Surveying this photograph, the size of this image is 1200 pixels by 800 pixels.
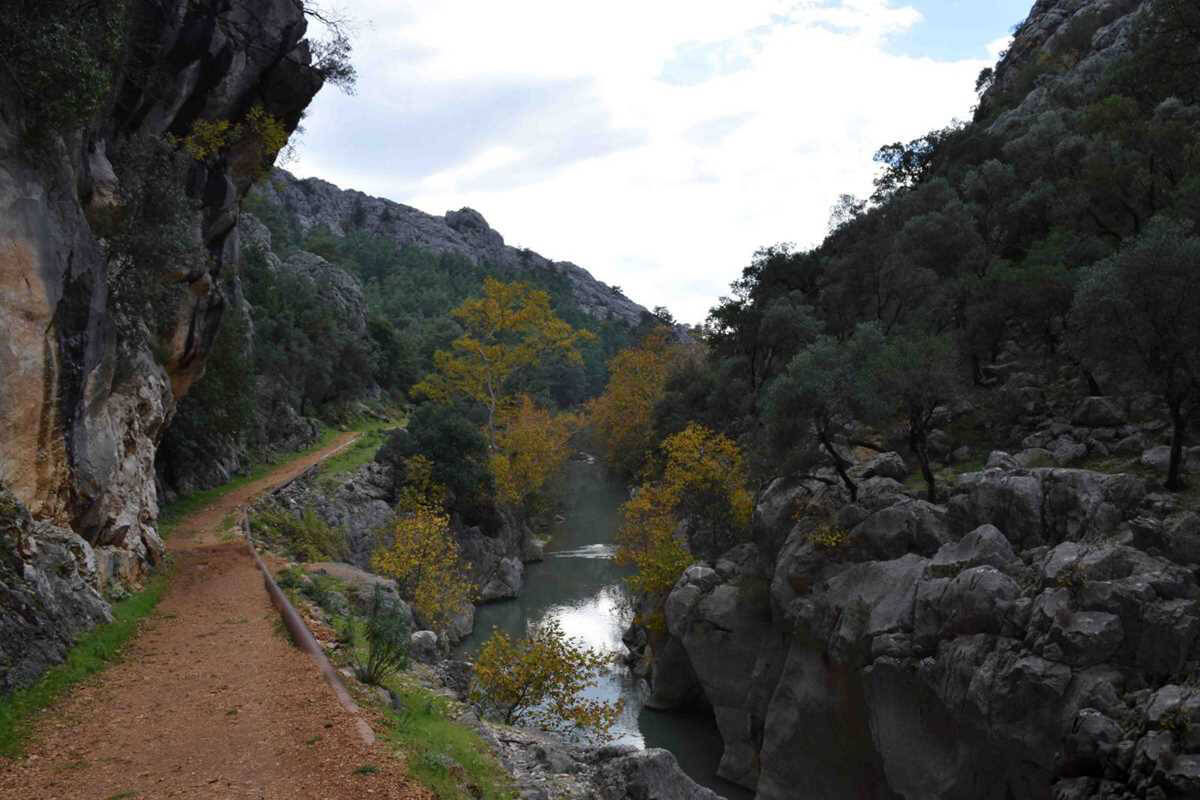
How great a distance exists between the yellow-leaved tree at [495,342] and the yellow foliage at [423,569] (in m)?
17.1

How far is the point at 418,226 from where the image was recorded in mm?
163625

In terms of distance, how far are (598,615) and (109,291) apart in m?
30.4

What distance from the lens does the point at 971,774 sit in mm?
16797

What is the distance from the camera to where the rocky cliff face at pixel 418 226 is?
5679 inches

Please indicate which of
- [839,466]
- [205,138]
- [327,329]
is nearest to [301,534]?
[205,138]

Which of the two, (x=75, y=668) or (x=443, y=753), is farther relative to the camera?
(x=75, y=668)

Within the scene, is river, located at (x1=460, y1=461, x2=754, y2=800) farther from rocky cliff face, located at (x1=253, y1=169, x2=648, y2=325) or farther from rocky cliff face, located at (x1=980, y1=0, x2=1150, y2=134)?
rocky cliff face, located at (x1=253, y1=169, x2=648, y2=325)

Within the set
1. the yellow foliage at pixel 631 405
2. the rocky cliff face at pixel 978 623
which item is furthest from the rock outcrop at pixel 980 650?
the yellow foliage at pixel 631 405

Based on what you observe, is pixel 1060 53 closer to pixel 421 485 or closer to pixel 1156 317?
pixel 1156 317

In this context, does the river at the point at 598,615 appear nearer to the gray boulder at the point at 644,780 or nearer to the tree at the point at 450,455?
the tree at the point at 450,455

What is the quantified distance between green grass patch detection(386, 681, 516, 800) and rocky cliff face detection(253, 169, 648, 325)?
127460mm

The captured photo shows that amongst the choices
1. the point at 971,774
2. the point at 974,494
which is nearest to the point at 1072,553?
the point at 974,494

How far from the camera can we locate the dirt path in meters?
8.67

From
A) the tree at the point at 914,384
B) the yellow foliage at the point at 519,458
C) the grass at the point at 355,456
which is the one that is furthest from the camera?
the yellow foliage at the point at 519,458
